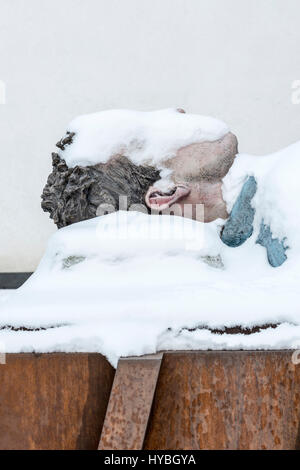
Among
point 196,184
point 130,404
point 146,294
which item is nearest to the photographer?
point 130,404

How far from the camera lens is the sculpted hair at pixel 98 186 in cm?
125

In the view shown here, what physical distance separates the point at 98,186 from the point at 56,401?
1.72 feet

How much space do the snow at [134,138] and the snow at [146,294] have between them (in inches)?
6.8

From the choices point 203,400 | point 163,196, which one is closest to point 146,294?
point 203,400

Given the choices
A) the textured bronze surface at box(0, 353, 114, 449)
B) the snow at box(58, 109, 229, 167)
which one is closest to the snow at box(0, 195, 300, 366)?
the textured bronze surface at box(0, 353, 114, 449)

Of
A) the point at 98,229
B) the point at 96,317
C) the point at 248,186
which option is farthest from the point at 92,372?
the point at 248,186

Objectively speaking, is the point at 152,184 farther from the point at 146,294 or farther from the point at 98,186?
the point at 146,294

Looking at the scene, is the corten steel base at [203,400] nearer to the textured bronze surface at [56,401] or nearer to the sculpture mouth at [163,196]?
the textured bronze surface at [56,401]

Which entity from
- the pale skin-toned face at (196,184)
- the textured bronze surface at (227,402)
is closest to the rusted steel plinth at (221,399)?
the textured bronze surface at (227,402)

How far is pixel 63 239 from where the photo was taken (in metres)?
1.08

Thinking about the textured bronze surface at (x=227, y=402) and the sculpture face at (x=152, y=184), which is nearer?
the textured bronze surface at (x=227, y=402)

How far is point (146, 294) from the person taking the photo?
935 millimetres

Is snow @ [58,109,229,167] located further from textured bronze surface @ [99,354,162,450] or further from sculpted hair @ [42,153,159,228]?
textured bronze surface @ [99,354,162,450]

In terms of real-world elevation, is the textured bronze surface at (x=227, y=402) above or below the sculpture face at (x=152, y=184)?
below
